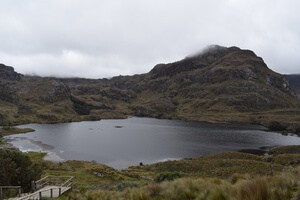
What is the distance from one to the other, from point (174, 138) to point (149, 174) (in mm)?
68854

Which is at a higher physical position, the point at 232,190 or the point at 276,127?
the point at 232,190

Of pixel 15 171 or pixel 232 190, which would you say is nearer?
pixel 232 190

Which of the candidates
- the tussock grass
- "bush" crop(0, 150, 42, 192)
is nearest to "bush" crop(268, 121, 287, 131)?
"bush" crop(0, 150, 42, 192)

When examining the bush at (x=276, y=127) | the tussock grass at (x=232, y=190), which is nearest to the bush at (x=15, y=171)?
the tussock grass at (x=232, y=190)

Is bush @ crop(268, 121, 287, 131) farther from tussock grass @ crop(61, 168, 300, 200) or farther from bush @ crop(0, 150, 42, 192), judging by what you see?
tussock grass @ crop(61, 168, 300, 200)

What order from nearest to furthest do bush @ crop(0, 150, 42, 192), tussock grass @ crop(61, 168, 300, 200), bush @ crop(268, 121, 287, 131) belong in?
tussock grass @ crop(61, 168, 300, 200) < bush @ crop(0, 150, 42, 192) < bush @ crop(268, 121, 287, 131)

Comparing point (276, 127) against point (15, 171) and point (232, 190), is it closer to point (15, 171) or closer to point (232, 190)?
point (15, 171)

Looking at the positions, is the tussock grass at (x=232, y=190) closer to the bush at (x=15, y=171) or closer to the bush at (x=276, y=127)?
the bush at (x=15, y=171)

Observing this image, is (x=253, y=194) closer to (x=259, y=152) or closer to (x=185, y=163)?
(x=185, y=163)

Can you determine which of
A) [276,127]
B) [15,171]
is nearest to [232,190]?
[15,171]

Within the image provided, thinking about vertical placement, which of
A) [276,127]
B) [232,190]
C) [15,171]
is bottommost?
[276,127]

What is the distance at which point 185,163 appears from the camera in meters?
69.5

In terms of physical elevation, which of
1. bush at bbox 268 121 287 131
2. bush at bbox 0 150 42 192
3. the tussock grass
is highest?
the tussock grass

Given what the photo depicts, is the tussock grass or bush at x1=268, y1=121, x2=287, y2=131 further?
bush at x1=268, y1=121, x2=287, y2=131
